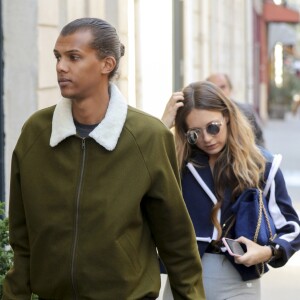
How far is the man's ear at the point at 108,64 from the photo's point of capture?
346cm

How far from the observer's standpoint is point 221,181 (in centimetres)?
463

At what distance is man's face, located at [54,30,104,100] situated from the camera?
3.40 metres

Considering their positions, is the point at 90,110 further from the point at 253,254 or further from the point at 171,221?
the point at 253,254

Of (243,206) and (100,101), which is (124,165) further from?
(243,206)

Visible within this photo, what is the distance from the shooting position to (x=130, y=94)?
1063 centimetres

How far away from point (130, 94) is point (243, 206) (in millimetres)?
6194

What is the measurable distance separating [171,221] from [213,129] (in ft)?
3.87

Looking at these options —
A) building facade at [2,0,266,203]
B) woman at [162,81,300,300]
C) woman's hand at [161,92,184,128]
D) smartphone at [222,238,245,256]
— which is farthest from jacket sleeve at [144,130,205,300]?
building facade at [2,0,266,203]

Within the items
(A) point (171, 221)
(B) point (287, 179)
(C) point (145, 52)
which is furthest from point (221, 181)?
(B) point (287, 179)

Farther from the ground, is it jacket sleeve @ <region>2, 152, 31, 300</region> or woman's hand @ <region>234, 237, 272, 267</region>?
jacket sleeve @ <region>2, 152, 31, 300</region>

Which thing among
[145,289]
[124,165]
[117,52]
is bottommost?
[145,289]

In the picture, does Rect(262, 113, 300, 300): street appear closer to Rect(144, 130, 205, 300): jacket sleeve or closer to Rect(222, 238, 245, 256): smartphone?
Rect(222, 238, 245, 256): smartphone

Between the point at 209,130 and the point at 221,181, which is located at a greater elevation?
the point at 209,130

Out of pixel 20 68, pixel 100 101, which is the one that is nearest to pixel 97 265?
pixel 100 101
